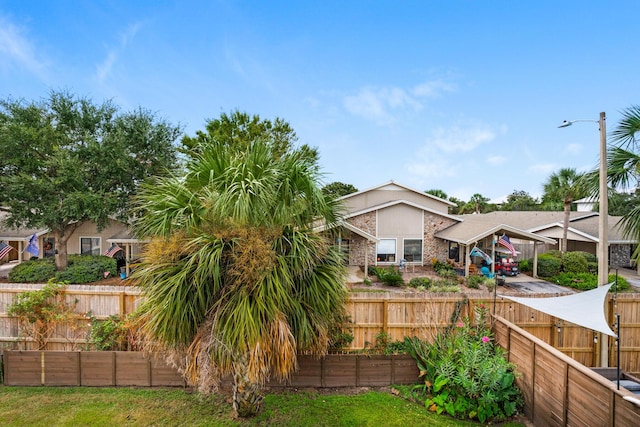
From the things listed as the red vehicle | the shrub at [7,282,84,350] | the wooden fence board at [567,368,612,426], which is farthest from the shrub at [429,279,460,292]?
the shrub at [7,282,84,350]

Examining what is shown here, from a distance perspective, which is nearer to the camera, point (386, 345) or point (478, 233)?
point (386, 345)

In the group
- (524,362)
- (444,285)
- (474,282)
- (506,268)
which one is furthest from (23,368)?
(506,268)

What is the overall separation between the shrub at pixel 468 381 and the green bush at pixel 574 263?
14422 mm

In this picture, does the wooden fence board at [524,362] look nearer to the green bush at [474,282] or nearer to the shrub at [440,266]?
the green bush at [474,282]

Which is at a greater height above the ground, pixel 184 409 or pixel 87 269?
pixel 87 269

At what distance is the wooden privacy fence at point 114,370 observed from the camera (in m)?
5.12

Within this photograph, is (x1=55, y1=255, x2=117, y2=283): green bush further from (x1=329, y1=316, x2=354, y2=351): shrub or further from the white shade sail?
the white shade sail

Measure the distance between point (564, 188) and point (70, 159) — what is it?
25.5 m

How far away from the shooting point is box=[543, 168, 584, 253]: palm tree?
1658 centimetres

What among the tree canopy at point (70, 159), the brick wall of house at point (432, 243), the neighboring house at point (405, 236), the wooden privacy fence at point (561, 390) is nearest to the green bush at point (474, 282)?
the neighboring house at point (405, 236)

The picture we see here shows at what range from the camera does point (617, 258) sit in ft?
58.5

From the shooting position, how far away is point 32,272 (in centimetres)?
1279

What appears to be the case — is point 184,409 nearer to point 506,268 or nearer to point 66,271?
point 66,271

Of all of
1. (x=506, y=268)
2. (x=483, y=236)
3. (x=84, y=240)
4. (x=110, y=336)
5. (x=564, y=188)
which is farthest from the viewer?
(x=564, y=188)
